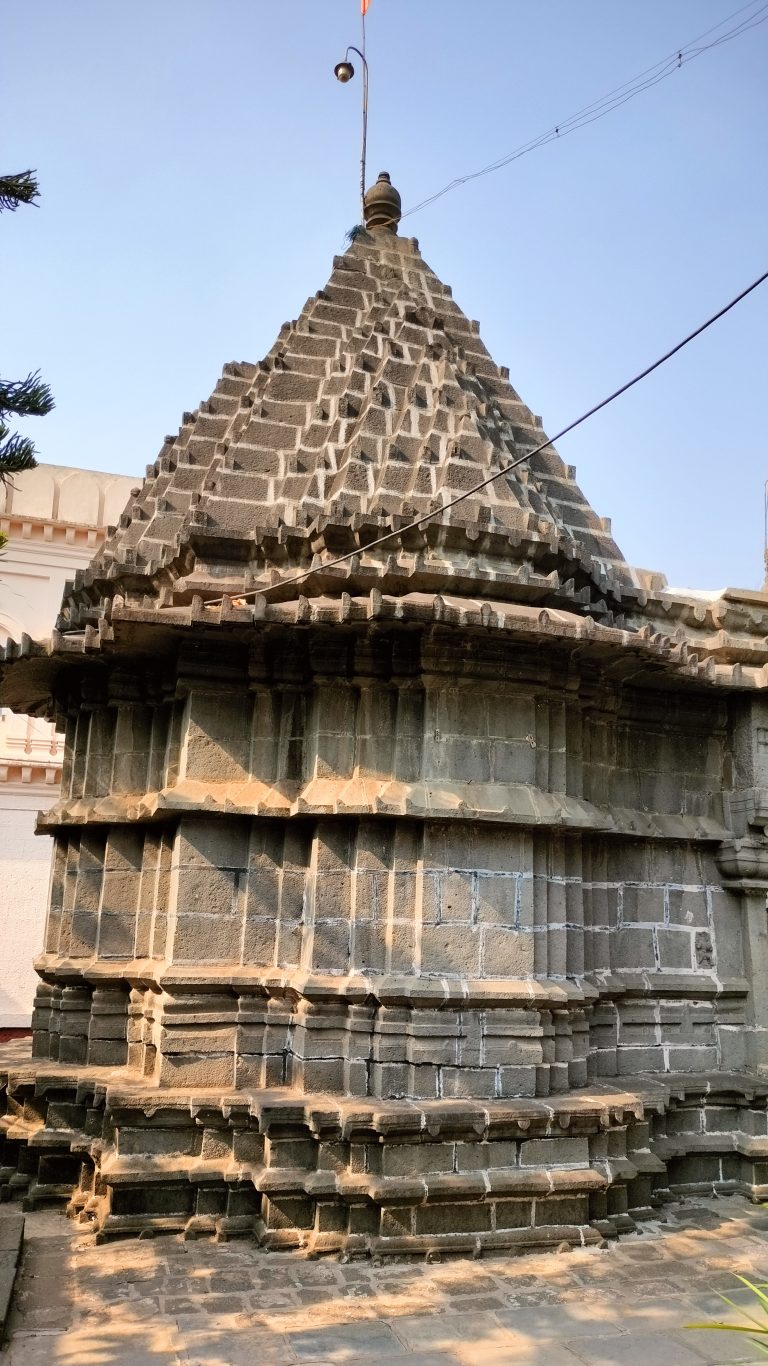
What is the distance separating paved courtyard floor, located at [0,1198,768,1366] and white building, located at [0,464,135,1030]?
13200mm

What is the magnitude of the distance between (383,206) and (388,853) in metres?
7.01

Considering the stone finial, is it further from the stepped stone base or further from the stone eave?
the stepped stone base

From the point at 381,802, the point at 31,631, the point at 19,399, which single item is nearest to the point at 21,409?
the point at 19,399

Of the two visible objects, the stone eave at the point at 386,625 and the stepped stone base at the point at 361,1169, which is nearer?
the stepped stone base at the point at 361,1169

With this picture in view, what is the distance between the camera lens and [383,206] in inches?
439

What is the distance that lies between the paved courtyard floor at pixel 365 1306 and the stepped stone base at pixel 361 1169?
0.54 ft

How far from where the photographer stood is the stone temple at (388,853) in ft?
23.6

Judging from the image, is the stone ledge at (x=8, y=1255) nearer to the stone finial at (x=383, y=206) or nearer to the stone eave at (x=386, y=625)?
the stone eave at (x=386, y=625)

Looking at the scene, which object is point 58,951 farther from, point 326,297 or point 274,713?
point 326,297

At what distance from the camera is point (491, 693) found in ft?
26.3

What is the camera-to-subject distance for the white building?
19.9 metres

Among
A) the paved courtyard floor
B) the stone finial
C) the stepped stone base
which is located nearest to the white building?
the stone finial

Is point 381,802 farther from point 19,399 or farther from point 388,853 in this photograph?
point 19,399

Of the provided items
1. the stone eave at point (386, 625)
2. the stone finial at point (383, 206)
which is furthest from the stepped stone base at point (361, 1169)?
the stone finial at point (383, 206)
